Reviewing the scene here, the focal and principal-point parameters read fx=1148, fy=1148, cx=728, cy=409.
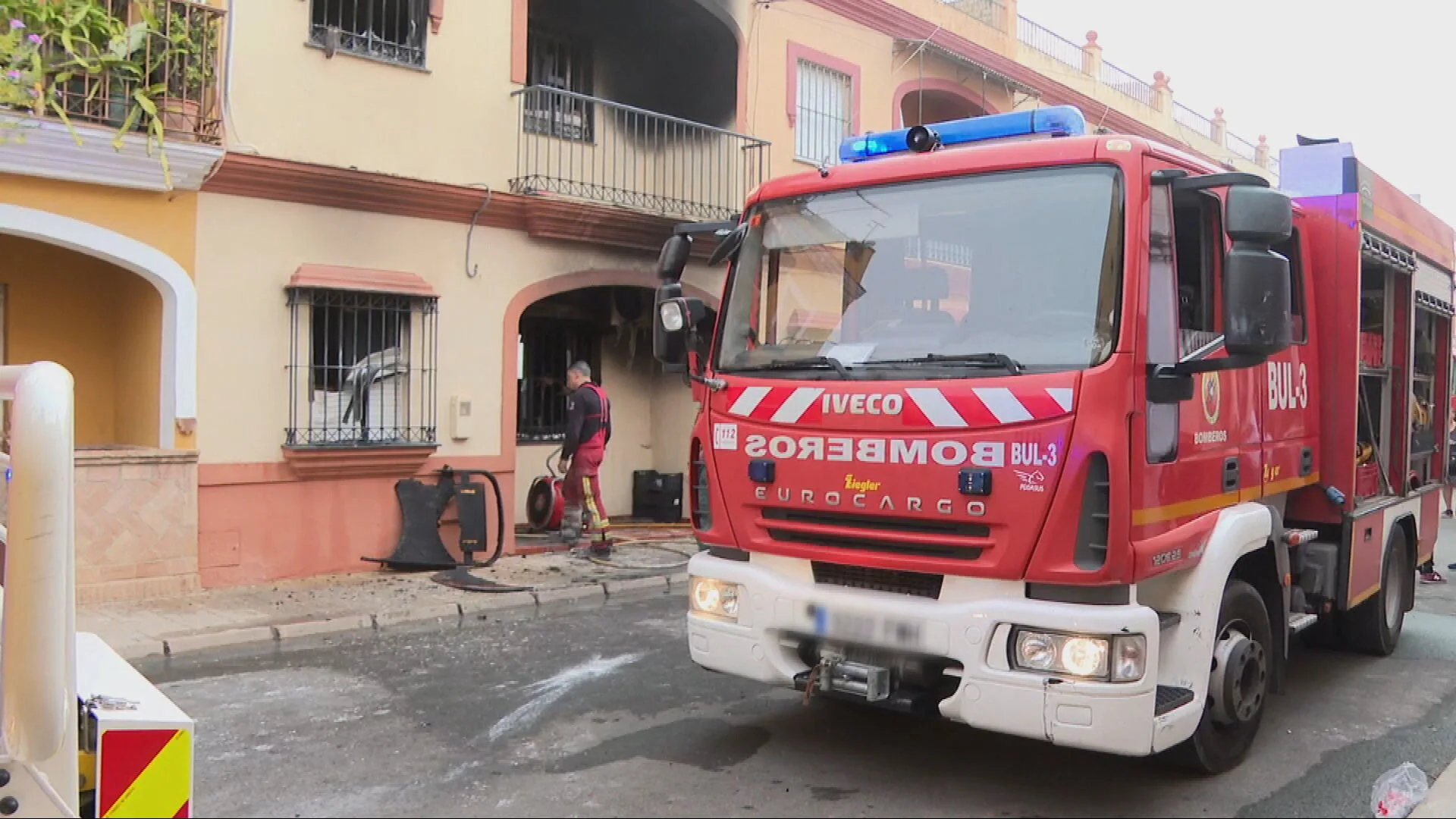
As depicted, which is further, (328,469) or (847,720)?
(328,469)

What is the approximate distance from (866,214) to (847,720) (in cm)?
250

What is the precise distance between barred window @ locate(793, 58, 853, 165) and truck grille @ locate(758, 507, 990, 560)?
31.8 ft

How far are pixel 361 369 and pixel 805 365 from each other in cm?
610

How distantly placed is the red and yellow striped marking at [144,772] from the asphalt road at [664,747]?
1496 millimetres

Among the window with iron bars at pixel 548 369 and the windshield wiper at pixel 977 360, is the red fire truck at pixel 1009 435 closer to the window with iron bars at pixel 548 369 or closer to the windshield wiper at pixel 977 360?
the windshield wiper at pixel 977 360

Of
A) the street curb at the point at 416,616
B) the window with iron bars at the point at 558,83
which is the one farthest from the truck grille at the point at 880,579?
the window with iron bars at the point at 558,83

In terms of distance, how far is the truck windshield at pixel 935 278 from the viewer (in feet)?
14.3

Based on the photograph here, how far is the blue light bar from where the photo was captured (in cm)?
517

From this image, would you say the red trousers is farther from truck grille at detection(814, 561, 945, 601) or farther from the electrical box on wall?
truck grille at detection(814, 561, 945, 601)

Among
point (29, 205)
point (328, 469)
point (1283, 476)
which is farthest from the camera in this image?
point (328, 469)

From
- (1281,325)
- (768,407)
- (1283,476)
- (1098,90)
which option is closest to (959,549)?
(768,407)

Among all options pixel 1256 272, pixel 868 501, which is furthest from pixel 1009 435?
pixel 1256 272

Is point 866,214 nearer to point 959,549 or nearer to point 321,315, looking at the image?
point 959,549

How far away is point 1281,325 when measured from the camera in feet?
13.9
